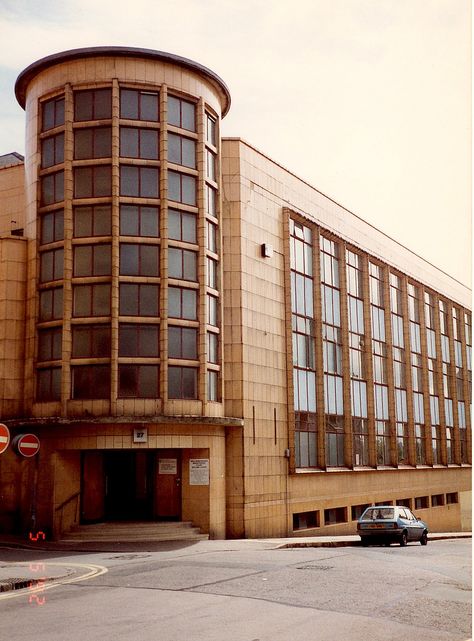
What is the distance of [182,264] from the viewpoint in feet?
91.4

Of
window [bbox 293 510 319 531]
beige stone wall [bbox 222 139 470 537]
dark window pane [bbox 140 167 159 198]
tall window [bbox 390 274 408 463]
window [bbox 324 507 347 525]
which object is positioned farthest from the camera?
tall window [bbox 390 274 408 463]

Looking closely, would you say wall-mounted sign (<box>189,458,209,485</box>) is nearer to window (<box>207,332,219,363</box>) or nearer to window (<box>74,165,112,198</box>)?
window (<box>207,332,219,363</box>)

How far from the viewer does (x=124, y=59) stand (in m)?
27.9

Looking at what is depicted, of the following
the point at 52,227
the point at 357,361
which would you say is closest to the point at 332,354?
the point at 357,361

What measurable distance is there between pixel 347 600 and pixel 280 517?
1834cm

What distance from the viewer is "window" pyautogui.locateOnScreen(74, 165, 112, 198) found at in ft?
90.5

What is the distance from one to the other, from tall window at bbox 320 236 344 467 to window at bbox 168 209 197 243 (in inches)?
394

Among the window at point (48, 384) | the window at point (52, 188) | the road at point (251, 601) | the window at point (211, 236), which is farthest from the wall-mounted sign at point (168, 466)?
the window at point (52, 188)

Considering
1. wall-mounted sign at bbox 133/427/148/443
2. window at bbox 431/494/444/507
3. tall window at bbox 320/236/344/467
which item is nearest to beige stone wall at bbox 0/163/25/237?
wall-mounted sign at bbox 133/427/148/443

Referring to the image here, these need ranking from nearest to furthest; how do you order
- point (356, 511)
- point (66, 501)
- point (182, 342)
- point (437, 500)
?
point (66, 501) → point (182, 342) → point (356, 511) → point (437, 500)

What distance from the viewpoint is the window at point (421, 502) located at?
145 feet

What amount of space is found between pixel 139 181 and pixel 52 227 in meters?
3.73

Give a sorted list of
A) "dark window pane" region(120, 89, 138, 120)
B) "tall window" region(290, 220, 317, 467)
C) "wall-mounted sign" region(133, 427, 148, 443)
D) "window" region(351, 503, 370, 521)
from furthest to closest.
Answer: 1. "window" region(351, 503, 370, 521)
2. "tall window" region(290, 220, 317, 467)
3. "dark window pane" region(120, 89, 138, 120)
4. "wall-mounted sign" region(133, 427, 148, 443)

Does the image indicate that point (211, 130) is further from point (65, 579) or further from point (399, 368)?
point (399, 368)
